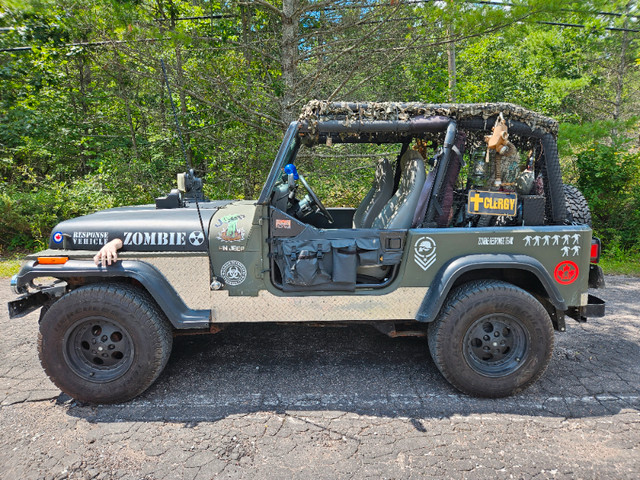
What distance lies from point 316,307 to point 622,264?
263 inches

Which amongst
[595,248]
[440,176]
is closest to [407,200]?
[440,176]

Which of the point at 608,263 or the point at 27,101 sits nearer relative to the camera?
the point at 608,263

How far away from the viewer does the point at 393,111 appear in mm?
3064

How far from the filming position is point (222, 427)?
281 cm

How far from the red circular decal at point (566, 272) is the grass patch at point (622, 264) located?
4537mm

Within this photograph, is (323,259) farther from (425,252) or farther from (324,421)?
(324,421)

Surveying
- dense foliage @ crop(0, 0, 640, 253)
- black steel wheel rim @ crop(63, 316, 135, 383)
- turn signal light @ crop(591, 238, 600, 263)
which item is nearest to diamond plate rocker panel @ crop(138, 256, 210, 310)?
black steel wheel rim @ crop(63, 316, 135, 383)

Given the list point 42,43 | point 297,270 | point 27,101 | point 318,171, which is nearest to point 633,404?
point 297,270

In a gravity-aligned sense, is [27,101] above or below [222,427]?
above

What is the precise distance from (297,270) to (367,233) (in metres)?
0.59

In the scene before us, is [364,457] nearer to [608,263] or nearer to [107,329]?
[107,329]

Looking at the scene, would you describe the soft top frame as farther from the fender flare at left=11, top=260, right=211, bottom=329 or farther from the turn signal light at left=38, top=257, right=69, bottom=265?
the turn signal light at left=38, top=257, right=69, bottom=265

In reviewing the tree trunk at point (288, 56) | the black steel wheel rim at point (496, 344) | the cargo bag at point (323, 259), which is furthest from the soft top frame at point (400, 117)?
the tree trunk at point (288, 56)

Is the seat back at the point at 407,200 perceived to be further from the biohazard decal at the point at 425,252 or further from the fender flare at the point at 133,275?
the fender flare at the point at 133,275
